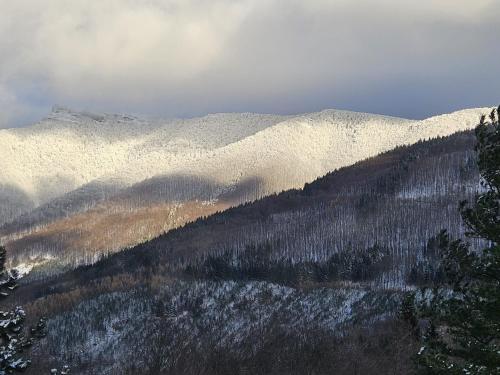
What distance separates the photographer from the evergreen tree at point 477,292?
18.4 metres

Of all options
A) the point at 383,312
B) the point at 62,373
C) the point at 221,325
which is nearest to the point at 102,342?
the point at 221,325

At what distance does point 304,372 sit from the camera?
368 ft

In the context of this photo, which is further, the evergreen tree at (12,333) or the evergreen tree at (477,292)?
the evergreen tree at (12,333)

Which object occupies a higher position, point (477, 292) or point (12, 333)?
point (477, 292)

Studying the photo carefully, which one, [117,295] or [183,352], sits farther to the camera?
[117,295]

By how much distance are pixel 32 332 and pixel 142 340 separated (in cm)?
13657

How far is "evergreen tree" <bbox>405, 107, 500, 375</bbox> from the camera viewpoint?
60.3ft

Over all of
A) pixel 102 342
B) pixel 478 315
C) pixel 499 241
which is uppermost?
pixel 499 241

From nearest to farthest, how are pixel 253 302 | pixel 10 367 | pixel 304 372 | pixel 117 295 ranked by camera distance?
pixel 10 367, pixel 304 372, pixel 253 302, pixel 117 295

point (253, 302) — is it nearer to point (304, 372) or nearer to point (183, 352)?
point (183, 352)

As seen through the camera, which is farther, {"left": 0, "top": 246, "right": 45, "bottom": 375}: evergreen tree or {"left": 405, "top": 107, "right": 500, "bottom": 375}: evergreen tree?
{"left": 0, "top": 246, "right": 45, "bottom": 375}: evergreen tree

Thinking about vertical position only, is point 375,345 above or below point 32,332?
below

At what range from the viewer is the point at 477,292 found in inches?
731

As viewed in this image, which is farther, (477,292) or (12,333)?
(12,333)
